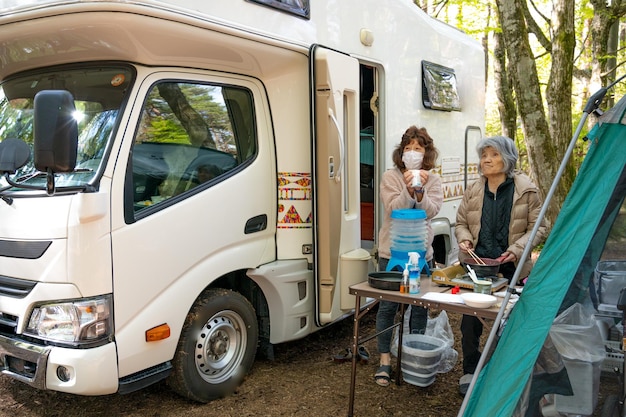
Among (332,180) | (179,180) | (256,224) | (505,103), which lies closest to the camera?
(179,180)

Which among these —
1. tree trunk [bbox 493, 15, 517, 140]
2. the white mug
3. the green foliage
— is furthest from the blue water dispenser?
tree trunk [bbox 493, 15, 517, 140]

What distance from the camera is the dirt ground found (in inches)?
146

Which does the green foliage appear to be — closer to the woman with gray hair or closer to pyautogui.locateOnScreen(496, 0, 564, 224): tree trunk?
the woman with gray hair

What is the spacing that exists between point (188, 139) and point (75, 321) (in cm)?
131

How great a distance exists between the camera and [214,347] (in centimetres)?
385

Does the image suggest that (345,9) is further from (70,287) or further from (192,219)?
(70,287)

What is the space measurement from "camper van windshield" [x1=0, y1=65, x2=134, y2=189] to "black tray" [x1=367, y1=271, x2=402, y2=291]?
1.74m

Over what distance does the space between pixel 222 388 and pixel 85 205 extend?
163 cm

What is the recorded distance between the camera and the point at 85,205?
9.67ft

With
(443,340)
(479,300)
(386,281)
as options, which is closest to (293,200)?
(386,281)

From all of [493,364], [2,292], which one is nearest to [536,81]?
[493,364]

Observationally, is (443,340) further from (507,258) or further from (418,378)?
(507,258)

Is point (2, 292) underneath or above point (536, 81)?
underneath

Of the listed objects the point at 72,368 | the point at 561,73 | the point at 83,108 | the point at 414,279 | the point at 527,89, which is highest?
the point at 561,73
